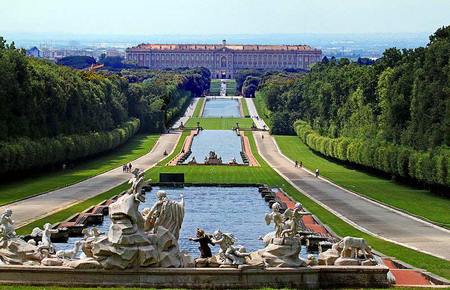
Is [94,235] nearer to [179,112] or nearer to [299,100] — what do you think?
[299,100]

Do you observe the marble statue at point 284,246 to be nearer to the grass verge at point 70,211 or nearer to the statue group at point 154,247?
the statue group at point 154,247

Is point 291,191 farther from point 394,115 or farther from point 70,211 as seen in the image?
point 70,211

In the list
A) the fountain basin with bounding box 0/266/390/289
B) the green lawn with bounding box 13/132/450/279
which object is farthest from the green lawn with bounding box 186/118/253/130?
the fountain basin with bounding box 0/266/390/289

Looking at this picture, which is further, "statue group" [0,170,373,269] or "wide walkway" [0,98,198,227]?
"wide walkway" [0,98,198,227]

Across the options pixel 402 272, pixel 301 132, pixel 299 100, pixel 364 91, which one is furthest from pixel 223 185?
pixel 299 100

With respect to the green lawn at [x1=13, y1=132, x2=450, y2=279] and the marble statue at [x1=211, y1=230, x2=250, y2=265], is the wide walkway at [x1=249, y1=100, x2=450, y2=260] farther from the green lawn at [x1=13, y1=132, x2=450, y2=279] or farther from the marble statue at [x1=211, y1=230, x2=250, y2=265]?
the marble statue at [x1=211, y1=230, x2=250, y2=265]

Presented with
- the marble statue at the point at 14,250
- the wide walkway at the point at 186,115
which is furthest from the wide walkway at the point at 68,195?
the wide walkway at the point at 186,115
